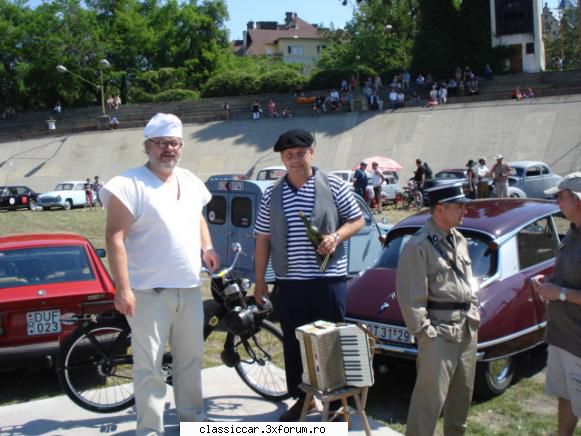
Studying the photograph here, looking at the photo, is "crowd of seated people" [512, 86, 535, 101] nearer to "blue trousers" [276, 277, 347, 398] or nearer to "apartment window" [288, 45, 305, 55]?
"blue trousers" [276, 277, 347, 398]

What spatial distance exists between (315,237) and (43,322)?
279cm

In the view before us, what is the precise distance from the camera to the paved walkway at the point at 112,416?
4863 mm

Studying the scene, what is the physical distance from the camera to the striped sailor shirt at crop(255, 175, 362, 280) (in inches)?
174

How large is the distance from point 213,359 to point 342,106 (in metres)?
38.6

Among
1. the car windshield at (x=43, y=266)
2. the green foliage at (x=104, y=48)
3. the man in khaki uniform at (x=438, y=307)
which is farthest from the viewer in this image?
the green foliage at (x=104, y=48)

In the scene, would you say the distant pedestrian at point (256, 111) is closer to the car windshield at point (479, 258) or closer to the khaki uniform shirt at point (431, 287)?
the car windshield at point (479, 258)

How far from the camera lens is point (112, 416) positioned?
17.0 ft

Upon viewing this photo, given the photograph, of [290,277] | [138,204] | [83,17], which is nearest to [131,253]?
[138,204]

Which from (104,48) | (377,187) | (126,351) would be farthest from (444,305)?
(104,48)

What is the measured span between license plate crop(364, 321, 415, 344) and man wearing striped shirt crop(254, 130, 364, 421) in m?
1.09

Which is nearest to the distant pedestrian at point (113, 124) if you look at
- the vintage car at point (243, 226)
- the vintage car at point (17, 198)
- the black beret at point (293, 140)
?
the vintage car at point (17, 198)

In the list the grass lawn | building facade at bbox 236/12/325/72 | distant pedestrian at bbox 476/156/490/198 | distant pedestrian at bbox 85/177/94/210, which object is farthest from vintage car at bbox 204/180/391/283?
building facade at bbox 236/12/325/72

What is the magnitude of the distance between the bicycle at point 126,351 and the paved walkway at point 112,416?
0.11m

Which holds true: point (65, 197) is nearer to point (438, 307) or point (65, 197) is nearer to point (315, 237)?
point (315, 237)
